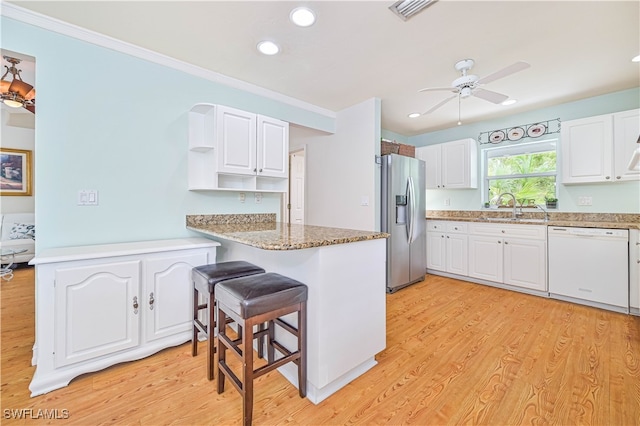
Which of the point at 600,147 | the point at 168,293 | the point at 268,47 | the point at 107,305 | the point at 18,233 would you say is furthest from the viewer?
the point at 18,233

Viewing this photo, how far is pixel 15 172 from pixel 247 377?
5.85m

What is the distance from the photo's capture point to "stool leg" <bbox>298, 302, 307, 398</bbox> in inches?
59.7

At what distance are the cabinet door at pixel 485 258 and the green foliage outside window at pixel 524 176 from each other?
97 centimetres

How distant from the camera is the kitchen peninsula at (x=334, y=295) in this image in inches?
59.2

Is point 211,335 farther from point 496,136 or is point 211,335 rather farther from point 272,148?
point 496,136

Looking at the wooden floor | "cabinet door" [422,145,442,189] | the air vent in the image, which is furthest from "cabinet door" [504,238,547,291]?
the air vent

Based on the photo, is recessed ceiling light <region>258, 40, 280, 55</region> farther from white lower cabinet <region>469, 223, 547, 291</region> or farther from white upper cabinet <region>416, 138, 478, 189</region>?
white lower cabinet <region>469, 223, 547, 291</region>

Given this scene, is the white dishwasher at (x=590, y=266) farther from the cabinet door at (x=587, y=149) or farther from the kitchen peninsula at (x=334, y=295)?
the kitchen peninsula at (x=334, y=295)

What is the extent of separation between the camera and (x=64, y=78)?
194 centimetres

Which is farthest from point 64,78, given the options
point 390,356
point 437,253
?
point 437,253

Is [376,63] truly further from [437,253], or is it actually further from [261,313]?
[437,253]

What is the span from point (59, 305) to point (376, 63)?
300cm

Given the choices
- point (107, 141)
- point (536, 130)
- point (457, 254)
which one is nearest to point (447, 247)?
point (457, 254)

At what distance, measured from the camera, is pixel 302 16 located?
1.84 meters
